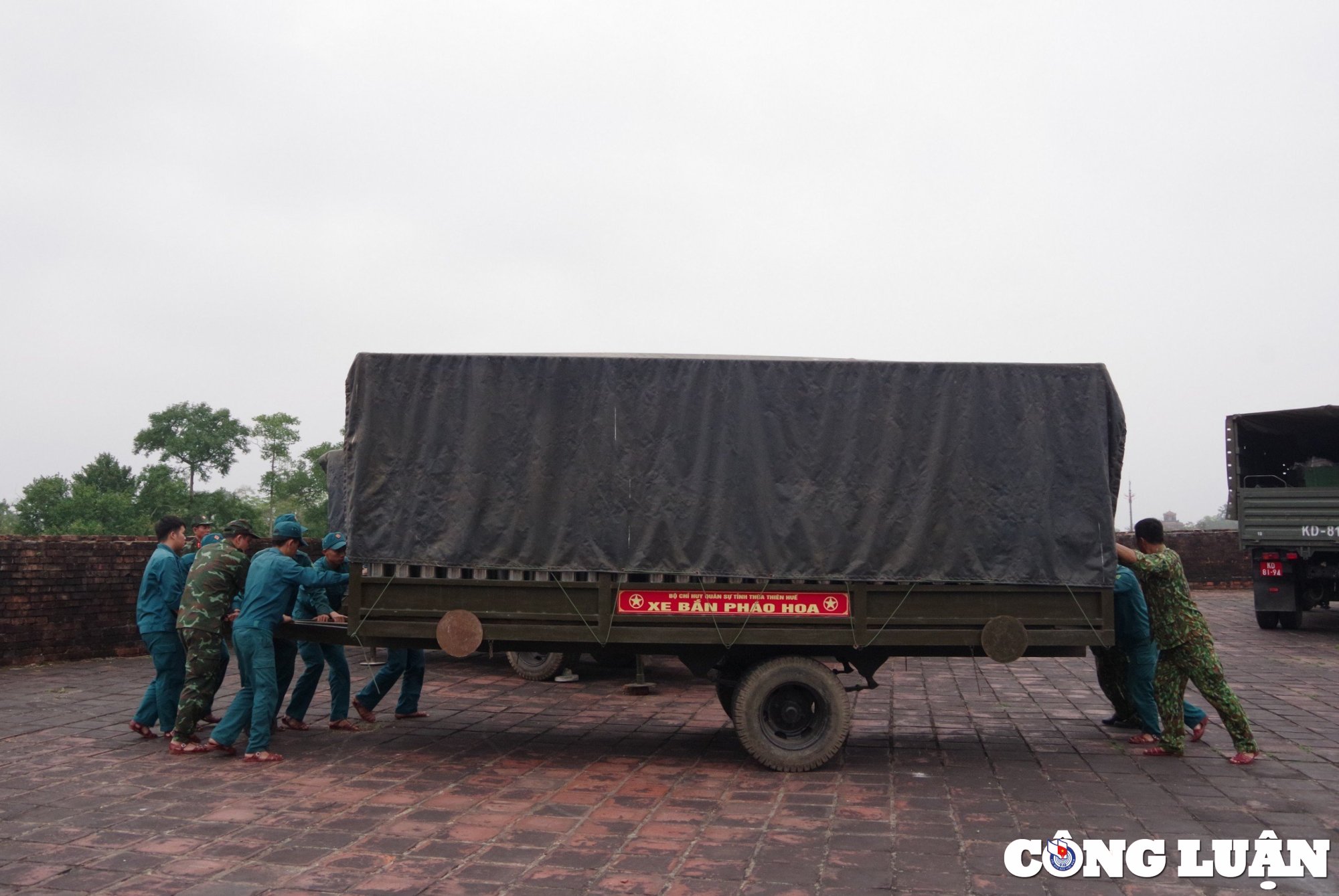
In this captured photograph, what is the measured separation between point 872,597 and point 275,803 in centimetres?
390

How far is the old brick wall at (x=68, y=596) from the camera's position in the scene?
11320 mm

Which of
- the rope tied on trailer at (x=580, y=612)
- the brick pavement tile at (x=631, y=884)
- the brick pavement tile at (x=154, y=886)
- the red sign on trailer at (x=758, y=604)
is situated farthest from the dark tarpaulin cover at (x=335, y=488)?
the brick pavement tile at (x=631, y=884)


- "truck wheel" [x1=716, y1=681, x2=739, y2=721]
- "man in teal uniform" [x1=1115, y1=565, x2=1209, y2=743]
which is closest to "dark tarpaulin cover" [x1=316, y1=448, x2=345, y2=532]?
"truck wheel" [x1=716, y1=681, x2=739, y2=721]

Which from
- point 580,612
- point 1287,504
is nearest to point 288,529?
point 580,612

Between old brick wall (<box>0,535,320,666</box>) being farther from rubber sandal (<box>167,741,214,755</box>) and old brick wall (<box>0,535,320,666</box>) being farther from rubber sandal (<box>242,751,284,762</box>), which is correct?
rubber sandal (<box>242,751,284,762</box>)

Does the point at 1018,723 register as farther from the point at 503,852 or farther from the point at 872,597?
the point at 503,852

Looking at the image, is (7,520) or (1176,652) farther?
(7,520)

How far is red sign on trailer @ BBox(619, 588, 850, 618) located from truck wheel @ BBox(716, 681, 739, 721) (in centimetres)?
60

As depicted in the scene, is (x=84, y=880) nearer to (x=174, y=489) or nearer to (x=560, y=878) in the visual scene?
(x=560, y=878)

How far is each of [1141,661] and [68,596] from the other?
38.2ft

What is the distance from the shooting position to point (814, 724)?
6.81 meters

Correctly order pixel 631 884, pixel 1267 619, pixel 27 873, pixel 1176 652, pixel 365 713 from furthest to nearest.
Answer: pixel 1267 619, pixel 365 713, pixel 1176 652, pixel 27 873, pixel 631 884

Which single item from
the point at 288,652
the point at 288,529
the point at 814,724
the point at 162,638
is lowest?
the point at 814,724

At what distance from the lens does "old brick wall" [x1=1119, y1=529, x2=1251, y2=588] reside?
2461 cm
